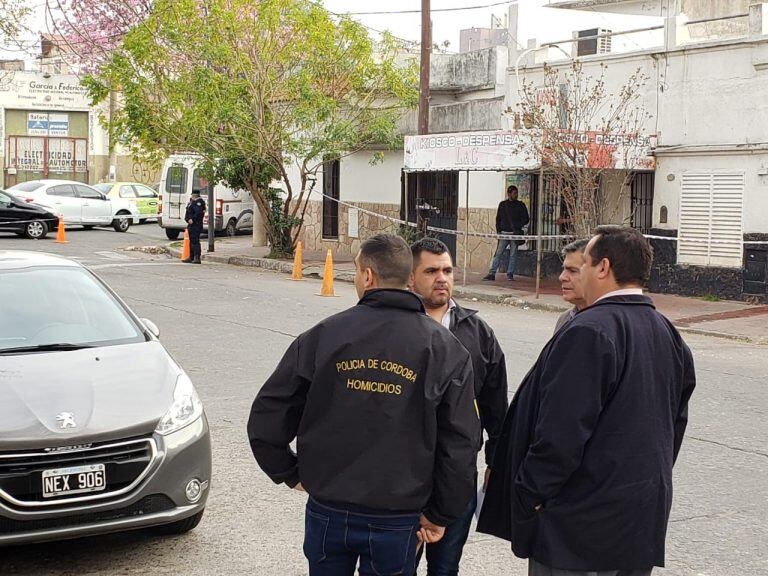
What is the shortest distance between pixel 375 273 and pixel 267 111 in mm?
21008

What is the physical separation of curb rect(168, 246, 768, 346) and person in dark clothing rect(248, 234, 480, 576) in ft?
38.5

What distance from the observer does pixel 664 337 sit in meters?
3.60

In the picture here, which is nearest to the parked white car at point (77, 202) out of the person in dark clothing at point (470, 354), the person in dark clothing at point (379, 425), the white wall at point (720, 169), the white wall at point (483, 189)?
the white wall at point (483, 189)

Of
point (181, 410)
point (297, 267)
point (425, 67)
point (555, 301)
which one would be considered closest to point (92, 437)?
point (181, 410)

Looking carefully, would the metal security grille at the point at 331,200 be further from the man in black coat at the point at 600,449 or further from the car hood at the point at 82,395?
the man in black coat at the point at 600,449

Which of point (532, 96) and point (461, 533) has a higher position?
point (532, 96)

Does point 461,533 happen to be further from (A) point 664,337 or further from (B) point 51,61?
(B) point 51,61

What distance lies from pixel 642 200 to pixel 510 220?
249 cm

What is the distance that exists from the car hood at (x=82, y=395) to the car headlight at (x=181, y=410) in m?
0.04

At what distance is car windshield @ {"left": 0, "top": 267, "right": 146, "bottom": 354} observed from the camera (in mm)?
6535

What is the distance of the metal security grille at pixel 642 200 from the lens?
19.6 metres

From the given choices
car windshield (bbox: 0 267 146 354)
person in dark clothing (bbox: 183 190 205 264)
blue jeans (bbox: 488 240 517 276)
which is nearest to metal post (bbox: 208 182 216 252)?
person in dark clothing (bbox: 183 190 205 264)

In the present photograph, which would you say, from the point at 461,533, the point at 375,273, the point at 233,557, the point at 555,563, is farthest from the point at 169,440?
the point at 555,563

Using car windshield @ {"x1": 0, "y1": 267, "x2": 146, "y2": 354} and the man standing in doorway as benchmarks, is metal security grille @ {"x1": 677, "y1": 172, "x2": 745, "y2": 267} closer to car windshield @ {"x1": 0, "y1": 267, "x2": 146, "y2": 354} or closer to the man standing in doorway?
car windshield @ {"x1": 0, "y1": 267, "x2": 146, "y2": 354}
